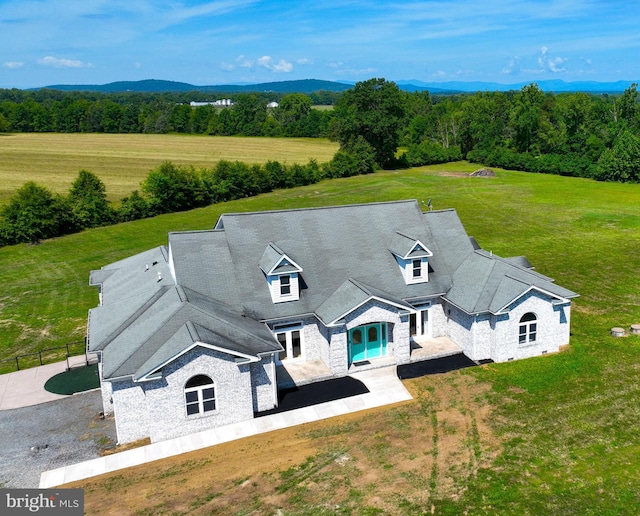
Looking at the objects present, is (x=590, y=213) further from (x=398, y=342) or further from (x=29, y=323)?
(x=29, y=323)

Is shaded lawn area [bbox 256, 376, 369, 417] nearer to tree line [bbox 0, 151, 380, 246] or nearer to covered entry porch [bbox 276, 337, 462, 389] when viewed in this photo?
covered entry porch [bbox 276, 337, 462, 389]

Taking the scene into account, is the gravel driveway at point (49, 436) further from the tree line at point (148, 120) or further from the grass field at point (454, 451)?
the tree line at point (148, 120)

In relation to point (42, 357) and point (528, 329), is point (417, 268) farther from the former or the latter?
point (42, 357)

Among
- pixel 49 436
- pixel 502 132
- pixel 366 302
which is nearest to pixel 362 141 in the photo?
pixel 502 132

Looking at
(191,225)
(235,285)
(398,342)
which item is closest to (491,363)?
(398,342)

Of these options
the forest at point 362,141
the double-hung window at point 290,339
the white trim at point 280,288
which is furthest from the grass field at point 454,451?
A: the forest at point 362,141

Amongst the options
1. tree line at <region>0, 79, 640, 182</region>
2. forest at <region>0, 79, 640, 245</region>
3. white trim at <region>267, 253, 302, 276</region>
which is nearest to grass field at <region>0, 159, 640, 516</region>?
white trim at <region>267, 253, 302, 276</region>
